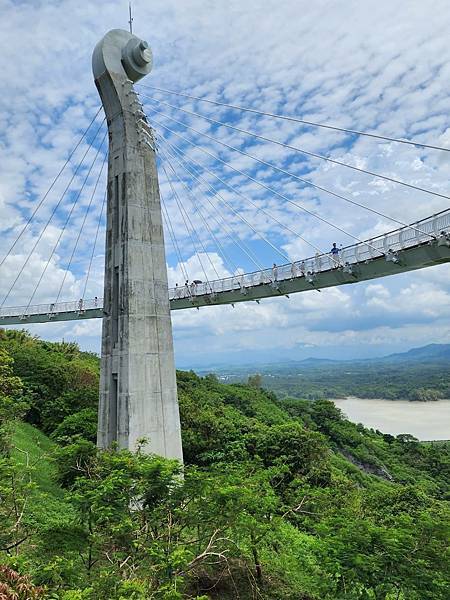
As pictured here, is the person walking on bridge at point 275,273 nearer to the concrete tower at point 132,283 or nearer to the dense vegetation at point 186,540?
the concrete tower at point 132,283

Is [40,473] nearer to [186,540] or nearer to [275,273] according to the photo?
[186,540]

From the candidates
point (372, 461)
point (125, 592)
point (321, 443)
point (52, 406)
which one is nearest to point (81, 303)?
point (52, 406)

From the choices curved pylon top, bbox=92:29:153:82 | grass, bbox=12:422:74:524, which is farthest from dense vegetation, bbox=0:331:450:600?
curved pylon top, bbox=92:29:153:82

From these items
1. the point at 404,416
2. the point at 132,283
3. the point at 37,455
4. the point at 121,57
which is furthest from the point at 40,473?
the point at 404,416

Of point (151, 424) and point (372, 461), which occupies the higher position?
point (151, 424)

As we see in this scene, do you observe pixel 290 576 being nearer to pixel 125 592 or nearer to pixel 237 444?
pixel 125 592
